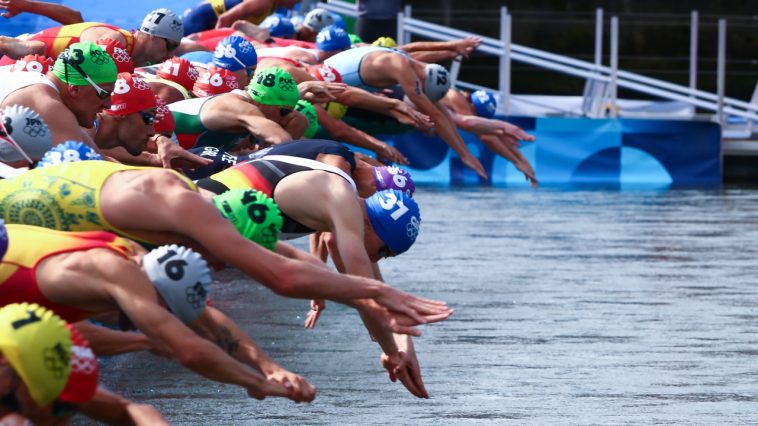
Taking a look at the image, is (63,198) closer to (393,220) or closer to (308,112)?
(393,220)

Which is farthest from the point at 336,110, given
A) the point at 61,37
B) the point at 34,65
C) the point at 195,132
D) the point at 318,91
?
the point at 34,65

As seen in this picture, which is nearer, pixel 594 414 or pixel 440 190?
pixel 594 414

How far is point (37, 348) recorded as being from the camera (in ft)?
16.5

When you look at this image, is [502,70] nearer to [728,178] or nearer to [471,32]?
[471,32]

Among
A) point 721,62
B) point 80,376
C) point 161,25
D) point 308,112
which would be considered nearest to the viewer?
point 80,376

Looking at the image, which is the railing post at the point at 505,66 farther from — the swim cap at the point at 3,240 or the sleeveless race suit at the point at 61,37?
the swim cap at the point at 3,240

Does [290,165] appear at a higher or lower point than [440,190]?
higher

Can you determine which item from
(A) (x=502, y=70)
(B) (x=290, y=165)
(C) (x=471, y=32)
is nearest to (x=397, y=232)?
(B) (x=290, y=165)

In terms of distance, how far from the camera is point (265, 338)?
1097 centimetres

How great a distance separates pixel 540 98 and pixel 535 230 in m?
6.69

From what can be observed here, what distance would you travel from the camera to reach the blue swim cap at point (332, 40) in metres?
15.1

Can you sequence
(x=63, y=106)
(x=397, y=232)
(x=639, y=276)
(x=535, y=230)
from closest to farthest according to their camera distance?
(x=397, y=232) → (x=63, y=106) → (x=639, y=276) → (x=535, y=230)

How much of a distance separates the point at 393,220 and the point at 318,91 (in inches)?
149

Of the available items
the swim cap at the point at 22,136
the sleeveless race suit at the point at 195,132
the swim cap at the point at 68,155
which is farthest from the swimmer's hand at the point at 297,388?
the sleeveless race suit at the point at 195,132
